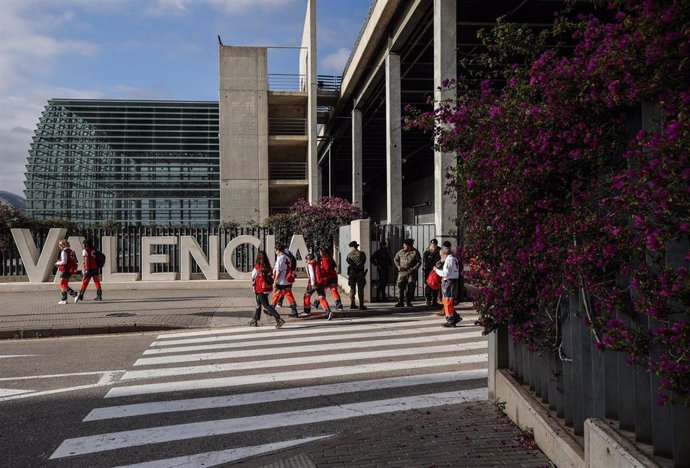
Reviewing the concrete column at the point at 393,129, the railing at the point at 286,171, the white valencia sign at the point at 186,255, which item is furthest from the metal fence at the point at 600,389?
the railing at the point at 286,171

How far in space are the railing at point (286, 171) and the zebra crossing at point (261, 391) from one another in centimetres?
3094

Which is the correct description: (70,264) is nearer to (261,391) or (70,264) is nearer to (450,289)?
(450,289)

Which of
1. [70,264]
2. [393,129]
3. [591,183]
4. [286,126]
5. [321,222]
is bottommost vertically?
[70,264]

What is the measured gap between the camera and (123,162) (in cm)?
8238

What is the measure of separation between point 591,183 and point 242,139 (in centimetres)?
3444

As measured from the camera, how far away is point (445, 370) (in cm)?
820

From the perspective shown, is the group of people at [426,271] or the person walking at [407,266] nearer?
the group of people at [426,271]

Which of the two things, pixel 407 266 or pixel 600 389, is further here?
pixel 407 266

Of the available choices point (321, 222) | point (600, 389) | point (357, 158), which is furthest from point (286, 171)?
point (600, 389)

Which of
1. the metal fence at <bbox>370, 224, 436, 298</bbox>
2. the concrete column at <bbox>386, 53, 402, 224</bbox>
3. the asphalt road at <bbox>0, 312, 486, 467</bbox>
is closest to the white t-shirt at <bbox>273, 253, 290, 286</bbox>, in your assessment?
the asphalt road at <bbox>0, 312, 486, 467</bbox>

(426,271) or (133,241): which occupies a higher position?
(133,241)

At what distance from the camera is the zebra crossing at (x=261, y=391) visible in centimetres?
532

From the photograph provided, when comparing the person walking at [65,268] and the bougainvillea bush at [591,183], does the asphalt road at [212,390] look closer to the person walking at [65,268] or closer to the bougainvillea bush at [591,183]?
the bougainvillea bush at [591,183]

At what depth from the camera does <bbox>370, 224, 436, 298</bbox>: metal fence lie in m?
17.8
